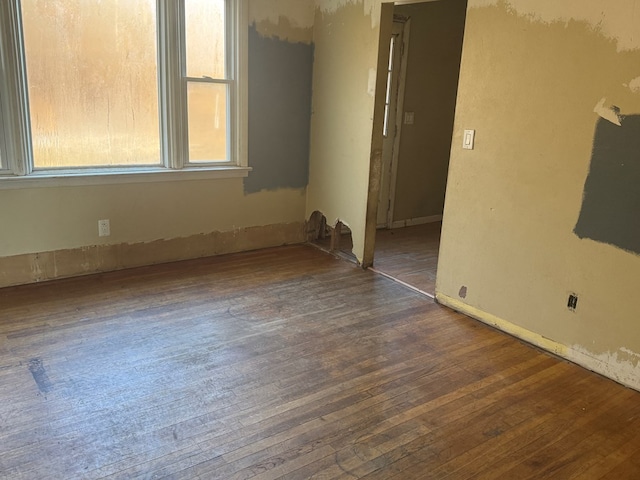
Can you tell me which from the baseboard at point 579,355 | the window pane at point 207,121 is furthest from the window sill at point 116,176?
the baseboard at point 579,355

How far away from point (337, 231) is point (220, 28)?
2030 millimetres

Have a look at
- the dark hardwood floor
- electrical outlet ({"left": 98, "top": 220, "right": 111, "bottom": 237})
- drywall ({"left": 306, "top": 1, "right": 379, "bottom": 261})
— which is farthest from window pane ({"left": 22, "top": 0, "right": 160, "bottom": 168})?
the dark hardwood floor

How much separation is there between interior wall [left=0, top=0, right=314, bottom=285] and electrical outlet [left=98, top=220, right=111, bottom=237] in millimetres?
36

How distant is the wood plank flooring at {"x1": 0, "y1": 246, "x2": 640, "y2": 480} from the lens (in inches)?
82.6

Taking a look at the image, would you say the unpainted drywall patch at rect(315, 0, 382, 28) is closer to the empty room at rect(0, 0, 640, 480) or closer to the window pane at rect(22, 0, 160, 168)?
the empty room at rect(0, 0, 640, 480)

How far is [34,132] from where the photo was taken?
12.0 feet

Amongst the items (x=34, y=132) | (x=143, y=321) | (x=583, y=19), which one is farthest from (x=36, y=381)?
(x=583, y=19)

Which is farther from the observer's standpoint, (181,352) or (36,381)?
(181,352)

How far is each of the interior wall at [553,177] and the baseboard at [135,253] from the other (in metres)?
1.93

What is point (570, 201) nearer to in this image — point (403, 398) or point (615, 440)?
point (615, 440)

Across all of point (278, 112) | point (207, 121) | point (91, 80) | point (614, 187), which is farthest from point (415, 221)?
point (91, 80)

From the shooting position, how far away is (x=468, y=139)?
3.39 m

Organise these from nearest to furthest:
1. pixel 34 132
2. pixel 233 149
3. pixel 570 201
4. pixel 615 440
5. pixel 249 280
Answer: pixel 615 440 < pixel 570 201 < pixel 34 132 < pixel 249 280 < pixel 233 149

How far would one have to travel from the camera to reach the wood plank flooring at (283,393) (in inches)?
82.6
